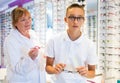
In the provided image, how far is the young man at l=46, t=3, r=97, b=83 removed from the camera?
49.3 inches

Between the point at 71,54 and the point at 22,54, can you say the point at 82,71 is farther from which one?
the point at 22,54

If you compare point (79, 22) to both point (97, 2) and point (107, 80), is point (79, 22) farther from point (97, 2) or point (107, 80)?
point (107, 80)

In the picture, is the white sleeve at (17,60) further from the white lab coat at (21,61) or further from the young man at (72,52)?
the young man at (72,52)

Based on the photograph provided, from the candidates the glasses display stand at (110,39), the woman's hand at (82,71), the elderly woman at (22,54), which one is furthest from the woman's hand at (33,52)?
the glasses display stand at (110,39)

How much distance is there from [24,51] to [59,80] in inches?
12.7

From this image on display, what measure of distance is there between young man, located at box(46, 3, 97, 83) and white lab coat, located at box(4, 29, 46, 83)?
0.17m

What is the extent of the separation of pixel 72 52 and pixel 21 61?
13.0 inches

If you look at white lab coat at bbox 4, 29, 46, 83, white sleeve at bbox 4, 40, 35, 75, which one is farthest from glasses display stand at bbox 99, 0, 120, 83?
white sleeve at bbox 4, 40, 35, 75

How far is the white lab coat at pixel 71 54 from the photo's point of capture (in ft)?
4.18

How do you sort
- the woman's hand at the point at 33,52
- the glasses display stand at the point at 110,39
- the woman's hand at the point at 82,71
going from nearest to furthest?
the woman's hand at the point at 82,71 < the woman's hand at the point at 33,52 < the glasses display stand at the point at 110,39

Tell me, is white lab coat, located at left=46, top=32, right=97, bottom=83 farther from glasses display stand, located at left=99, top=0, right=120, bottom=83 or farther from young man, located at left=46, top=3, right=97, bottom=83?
glasses display stand, located at left=99, top=0, right=120, bottom=83

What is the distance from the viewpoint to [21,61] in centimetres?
135

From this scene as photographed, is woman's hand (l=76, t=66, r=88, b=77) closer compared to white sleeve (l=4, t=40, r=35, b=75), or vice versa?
woman's hand (l=76, t=66, r=88, b=77)

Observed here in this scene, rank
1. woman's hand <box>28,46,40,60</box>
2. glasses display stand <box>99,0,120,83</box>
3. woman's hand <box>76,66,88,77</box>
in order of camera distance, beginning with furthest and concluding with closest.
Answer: glasses display stand <box>99,0,120,83</box> < woman's hand <box>28,46,40,60</box> < woman's hand <box>76,66,88,77</box>
